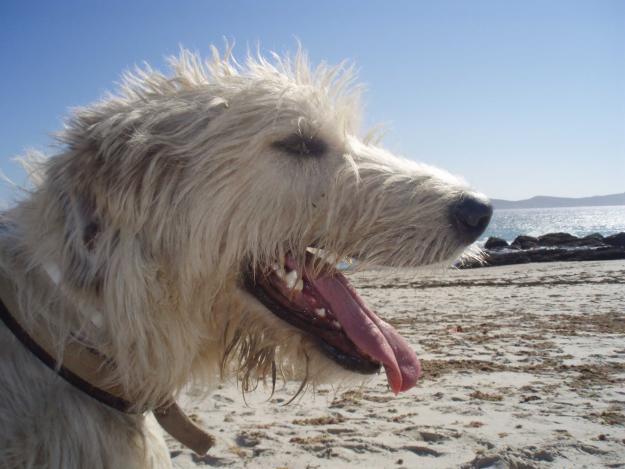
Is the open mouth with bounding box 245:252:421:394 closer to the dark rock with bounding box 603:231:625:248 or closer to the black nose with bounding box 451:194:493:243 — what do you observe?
the black nose with bounding box 451:194:493:243

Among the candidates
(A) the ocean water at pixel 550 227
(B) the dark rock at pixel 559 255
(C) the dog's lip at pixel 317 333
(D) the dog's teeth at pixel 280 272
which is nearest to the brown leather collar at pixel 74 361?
(C) the dog's lip at pixel 317 333

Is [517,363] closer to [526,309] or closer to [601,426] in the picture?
[601,426]

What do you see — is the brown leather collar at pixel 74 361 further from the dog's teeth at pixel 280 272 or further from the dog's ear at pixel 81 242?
the dog's teeth at pixel 280 272

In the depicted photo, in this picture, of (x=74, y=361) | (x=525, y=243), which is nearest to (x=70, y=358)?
(x=74, y=361)

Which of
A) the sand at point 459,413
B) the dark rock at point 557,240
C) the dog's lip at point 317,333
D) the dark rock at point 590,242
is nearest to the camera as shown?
the dog's lip at point 317,333

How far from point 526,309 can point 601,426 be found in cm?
722

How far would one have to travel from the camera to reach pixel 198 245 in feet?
7.67

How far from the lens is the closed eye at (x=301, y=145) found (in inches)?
101

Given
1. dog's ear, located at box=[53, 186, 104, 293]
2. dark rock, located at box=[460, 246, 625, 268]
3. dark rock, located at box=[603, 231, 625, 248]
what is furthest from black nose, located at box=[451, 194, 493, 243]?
dark rock, located at box=[603, 231, 625, 248]

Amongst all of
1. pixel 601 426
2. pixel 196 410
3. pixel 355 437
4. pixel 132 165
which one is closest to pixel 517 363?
pixel 601 426

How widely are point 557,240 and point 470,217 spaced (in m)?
34.6

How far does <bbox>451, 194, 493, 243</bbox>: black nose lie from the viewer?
2.54 m

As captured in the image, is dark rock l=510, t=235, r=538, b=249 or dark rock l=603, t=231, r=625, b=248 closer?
dark rock l=603, t=231, r=625, b=248

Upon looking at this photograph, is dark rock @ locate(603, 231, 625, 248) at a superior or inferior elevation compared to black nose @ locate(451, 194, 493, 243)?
inferior
